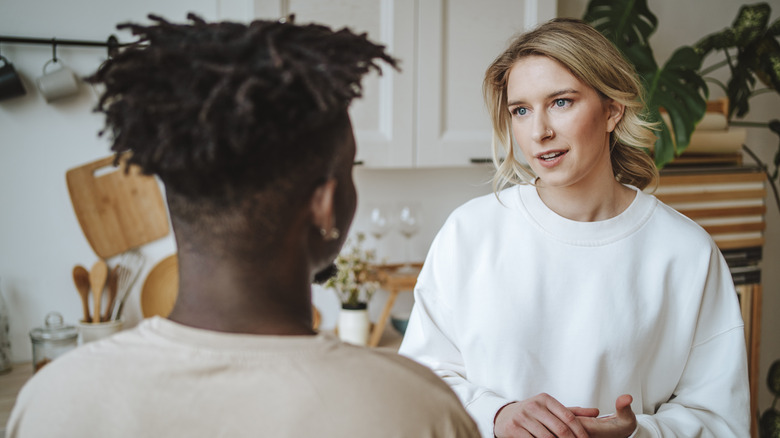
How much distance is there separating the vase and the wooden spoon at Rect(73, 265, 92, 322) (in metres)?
0.80

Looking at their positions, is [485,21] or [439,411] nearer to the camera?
[439,411]

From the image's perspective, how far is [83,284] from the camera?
6.95 feet

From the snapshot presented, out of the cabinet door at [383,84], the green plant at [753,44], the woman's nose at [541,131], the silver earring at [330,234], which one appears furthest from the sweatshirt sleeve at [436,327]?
the green plant at [753,44]

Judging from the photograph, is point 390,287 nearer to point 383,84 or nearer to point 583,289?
point 383,84

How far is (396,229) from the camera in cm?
252

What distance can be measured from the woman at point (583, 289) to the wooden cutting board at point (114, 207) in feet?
4.18

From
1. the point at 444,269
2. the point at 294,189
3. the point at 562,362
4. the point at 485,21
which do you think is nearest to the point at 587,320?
the point at 562,362

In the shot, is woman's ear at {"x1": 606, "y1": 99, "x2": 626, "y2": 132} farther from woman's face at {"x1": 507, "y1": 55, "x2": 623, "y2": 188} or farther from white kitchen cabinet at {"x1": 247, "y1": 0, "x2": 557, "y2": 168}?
white kitchen cabinet at {"x1": 247, "y1": 0, "x2": 557, "y2": 168}

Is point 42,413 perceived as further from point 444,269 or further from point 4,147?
point 4,147

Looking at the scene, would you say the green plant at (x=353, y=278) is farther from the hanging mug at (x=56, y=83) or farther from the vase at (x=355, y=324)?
the hanging mug at (x=56, y=83)

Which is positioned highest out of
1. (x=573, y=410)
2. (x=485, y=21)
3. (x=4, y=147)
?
(x=485, y=21)

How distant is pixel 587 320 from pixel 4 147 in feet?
5.87

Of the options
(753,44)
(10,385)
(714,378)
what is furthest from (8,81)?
(753,44)

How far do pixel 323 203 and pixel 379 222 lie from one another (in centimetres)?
172
